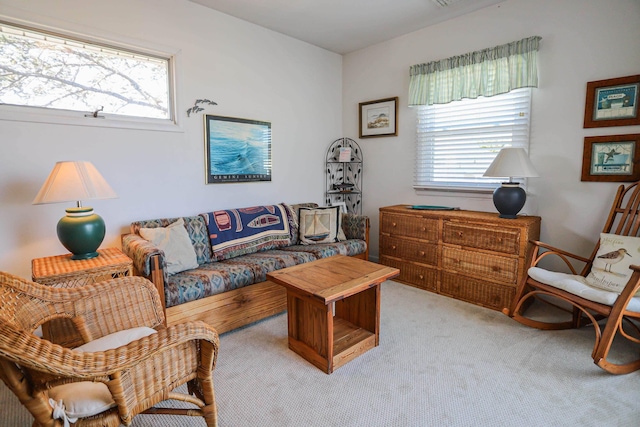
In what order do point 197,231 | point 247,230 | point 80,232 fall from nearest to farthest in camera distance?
1. point 80,232
2. point 197,231
3. point 247,230

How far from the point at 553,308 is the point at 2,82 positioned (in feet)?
15.1

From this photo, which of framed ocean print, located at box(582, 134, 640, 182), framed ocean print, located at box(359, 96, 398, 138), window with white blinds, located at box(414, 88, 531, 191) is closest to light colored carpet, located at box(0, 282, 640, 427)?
framed ocean print, located at box(582, 134, 640, 182)

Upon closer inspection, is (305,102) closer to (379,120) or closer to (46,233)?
(379,120)

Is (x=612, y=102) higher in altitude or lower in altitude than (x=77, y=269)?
higher

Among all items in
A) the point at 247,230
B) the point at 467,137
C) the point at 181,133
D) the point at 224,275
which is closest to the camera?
the point at 224,275

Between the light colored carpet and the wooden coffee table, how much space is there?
87mm

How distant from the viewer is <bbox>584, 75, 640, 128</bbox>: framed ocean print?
101 inches

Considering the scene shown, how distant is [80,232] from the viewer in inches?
86.5

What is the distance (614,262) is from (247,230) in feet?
9.53

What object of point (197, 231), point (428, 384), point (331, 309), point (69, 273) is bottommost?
point (428, 384)

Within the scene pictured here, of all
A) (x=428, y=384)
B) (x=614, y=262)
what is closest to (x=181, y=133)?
(x=428, y=384)

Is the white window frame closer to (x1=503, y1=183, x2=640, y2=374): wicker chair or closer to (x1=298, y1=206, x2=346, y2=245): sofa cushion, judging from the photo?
(x1=298, y1=206, x2=346, y2=245): sofa cushion

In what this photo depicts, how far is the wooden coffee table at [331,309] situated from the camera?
6.72 ft

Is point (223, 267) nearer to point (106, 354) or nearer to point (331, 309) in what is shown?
point (331, 309)
